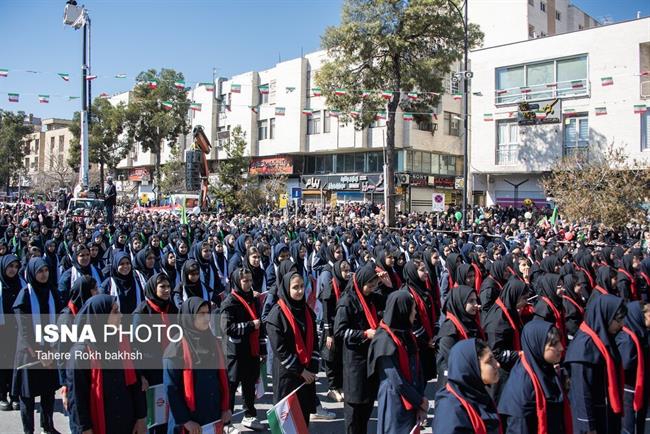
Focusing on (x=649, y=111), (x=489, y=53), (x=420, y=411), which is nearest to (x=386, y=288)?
(x=420, y=411)

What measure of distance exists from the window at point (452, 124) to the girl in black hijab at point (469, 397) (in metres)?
35.5

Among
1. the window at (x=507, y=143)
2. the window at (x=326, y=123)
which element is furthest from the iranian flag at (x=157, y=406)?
the window at (x=326, y=123)

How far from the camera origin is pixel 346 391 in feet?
15.3

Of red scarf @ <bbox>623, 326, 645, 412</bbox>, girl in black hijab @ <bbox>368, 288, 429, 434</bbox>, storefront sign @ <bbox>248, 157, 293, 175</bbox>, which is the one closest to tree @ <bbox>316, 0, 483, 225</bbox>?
red scarf @ <bbox>623, 326, 645, 412</bbox>

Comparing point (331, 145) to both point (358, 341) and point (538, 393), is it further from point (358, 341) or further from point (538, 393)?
point (538, 393)

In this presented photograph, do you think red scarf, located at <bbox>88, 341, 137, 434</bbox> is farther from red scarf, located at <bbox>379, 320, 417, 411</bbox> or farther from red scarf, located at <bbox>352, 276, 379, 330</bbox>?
red scarf, located at <bbox>352, 276, 379, 330</bbox>

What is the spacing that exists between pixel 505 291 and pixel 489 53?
1050 inches

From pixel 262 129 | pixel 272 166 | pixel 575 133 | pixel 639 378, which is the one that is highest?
pixel 262 129

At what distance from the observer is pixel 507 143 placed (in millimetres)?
29000

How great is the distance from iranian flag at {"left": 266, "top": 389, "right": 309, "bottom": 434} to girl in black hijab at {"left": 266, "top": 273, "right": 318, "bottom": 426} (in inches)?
10.8

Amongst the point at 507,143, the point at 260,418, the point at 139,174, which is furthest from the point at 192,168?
the point at 139,174

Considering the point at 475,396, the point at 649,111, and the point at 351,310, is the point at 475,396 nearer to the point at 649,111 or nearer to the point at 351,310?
the point at 351,310

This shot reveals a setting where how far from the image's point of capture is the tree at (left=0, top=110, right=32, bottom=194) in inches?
2010

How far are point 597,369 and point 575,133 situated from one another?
24967 millimetres
